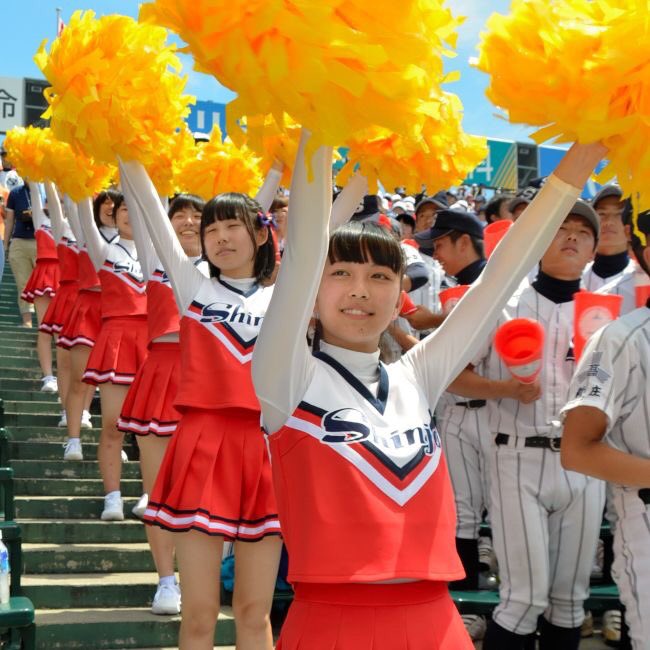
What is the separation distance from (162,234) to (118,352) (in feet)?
7.84

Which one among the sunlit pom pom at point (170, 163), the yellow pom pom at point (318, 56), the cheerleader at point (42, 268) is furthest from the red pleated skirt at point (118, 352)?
the yellow pom pom at point (318, 56)

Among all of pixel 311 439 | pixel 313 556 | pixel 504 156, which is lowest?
pixel 313 556

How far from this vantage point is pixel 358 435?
6.72 feet

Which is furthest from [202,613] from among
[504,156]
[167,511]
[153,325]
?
[504,156]

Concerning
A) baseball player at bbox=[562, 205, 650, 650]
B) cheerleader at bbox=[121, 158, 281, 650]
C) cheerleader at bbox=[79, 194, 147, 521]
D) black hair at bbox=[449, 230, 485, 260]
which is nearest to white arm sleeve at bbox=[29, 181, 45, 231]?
cheerleader at bbox=[79, 194, 147, 521]

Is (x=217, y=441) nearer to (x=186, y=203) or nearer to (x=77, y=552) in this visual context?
(x=186, y=203)

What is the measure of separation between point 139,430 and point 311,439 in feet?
8.49

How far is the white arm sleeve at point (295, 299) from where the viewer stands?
6.17 feet

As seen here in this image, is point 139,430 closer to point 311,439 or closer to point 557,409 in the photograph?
point 557,409

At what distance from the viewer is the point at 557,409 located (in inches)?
148

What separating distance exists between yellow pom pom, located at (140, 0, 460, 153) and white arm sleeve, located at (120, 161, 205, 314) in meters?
1.77

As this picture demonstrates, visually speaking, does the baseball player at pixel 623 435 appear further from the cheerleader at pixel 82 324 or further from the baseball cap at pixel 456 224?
the cheerleader at pixel 82 324

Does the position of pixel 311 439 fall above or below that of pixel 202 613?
above

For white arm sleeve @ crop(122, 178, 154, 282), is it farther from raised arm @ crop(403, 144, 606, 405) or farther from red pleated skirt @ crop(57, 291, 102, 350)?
red pleated skirt @ crop(57, 291, 102, 350)
